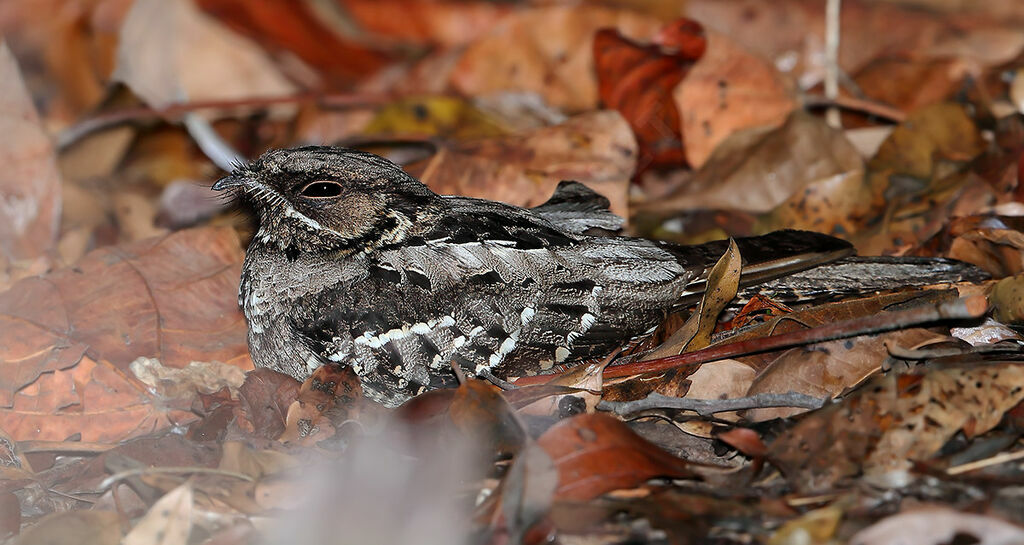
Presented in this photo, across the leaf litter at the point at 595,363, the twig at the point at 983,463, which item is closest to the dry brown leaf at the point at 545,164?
the leaf litter at the point at 595,363

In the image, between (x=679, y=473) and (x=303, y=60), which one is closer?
(x=679, y=473)

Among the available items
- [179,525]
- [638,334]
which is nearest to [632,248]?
[638,334]

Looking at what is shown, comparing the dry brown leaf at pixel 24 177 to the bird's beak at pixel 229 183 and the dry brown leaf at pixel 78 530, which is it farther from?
the dry brown leaf at pixel 78 530

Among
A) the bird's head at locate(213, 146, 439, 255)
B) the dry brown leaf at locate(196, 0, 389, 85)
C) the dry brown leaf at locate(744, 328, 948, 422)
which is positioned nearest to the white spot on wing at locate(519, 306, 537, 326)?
the bird's head at locate(213, 146, 439, 255)

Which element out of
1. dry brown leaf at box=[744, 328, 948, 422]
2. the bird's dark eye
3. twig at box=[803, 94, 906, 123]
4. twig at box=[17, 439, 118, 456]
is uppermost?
twig at box=[803, 94, 906, 123]

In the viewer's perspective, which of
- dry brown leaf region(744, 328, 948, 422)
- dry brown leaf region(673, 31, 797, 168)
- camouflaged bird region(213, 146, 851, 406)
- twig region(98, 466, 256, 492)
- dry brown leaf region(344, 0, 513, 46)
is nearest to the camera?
twig region(98, 466, 256, 492)

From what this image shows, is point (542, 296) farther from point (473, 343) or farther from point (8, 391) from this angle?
point (8, 391)

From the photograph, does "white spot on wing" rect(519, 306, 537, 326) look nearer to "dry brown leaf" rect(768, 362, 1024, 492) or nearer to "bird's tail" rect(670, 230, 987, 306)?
"bird's tail" rect(670, 230, 987, 306)
